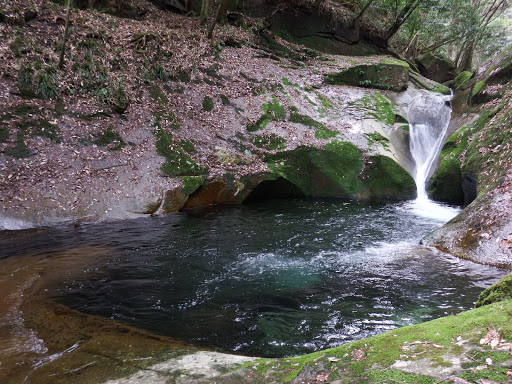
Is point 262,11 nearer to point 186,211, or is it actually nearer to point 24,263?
point 186,211

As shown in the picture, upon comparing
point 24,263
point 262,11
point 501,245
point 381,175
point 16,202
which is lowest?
point 24,263

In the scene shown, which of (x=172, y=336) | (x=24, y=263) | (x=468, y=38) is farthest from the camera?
(x=468, y=38)

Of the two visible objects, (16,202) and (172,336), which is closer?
(172,336)

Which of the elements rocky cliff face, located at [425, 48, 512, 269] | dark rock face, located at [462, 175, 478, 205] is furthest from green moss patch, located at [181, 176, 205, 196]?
dark rock face, located at [462, 175, 478, 205]

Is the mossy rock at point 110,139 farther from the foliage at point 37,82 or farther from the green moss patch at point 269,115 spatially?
the green moss patch at point 269,115

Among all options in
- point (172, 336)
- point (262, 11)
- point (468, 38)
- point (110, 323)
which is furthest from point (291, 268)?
point (468, 38)

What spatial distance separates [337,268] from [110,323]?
407cm

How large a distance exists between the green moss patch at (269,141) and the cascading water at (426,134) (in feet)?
17.4

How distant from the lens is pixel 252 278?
230 inches

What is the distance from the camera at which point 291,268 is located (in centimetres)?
629

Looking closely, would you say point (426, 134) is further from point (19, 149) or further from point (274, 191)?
point (19, 149)

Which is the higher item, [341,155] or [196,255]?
[341,155]

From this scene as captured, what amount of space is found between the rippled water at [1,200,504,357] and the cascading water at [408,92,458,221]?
334 centimetres

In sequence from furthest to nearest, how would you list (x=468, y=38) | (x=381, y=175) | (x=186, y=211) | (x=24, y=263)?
(x=468, y=38) → (x=381, y=175) → (x=186, y=211) → (x=24, y=263)
